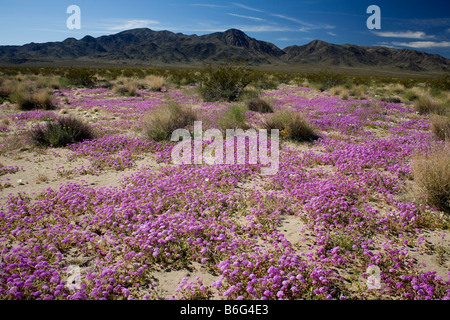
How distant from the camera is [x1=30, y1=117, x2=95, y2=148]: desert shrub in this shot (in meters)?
8.52

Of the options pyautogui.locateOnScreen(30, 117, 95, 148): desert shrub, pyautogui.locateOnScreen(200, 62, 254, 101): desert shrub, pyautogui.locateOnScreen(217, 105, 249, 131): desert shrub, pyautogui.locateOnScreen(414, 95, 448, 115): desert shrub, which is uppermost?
pyautogui.locateOnScreen(200, 62, 254, 101): desert shrub

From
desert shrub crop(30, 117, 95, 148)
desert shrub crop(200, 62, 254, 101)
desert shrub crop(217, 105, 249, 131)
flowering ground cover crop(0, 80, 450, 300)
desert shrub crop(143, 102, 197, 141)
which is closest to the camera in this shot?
flowering ground cover crop(0, 80, 450, 300)

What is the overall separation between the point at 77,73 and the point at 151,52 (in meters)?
151

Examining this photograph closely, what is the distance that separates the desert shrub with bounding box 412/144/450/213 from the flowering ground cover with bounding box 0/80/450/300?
0.25 m

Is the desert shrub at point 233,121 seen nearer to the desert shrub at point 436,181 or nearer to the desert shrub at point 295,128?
the desert shrub at point 295,128

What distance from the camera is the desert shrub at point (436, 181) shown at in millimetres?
4578

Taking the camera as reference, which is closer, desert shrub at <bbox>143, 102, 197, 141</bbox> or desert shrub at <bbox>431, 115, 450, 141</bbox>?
desert shrub at <bbox>431, 115, 450, 141</bbox>

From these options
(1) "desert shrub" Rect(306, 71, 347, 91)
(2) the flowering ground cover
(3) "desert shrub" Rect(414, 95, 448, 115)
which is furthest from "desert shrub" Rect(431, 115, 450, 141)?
(1) "desert shrub" Rect(306, 71, 347, 91)

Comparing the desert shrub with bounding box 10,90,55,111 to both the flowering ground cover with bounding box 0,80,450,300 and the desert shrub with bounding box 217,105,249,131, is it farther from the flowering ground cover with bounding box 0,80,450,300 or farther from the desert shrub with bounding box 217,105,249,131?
the desert shrub with bounding box 217,105,249,131

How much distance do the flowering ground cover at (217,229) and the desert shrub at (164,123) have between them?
1625 millimetres

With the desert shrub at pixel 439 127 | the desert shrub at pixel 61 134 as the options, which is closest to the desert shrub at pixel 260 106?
the desert shrub at pixel 439 127

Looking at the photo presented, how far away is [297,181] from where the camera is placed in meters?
5.91
